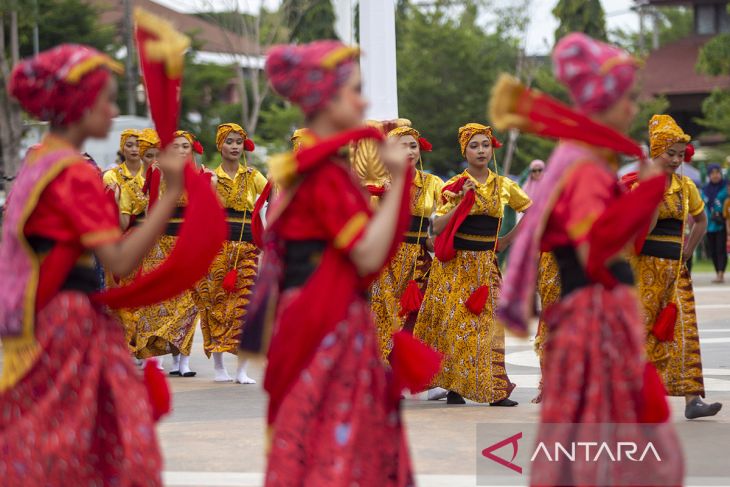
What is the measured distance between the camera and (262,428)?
845 centimetres

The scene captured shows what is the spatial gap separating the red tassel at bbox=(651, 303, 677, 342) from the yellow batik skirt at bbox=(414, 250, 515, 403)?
1.51m

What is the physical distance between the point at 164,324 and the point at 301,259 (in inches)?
270

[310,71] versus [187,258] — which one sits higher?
[310,71]

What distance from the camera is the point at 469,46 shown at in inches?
1957

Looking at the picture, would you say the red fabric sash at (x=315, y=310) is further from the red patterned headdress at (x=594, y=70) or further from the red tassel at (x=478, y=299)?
the red tassel at (x=478, y=299)

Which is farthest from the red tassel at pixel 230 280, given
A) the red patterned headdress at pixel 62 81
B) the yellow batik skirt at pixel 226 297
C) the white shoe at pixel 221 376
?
the red patterned headdress at pixel 62 81

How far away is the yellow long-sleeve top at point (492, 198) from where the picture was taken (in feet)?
31.5

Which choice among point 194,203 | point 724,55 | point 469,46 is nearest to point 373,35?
point 194,203

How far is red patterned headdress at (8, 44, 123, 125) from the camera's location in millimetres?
4988

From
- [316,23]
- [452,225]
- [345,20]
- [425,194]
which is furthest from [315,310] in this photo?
[316,23]

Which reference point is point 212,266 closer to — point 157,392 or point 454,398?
point 454,398

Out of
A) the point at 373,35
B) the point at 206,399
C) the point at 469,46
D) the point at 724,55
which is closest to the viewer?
the point at 206,399

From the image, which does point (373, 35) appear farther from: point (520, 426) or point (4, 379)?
point (4, 379)

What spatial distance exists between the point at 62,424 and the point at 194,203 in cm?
91
